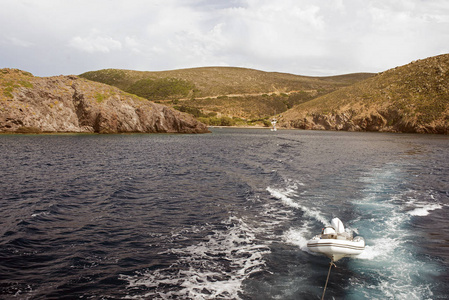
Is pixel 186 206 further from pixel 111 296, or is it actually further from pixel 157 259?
pixel 111 296

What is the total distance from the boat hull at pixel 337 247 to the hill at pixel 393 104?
10909 centimetres

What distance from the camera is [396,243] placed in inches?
499

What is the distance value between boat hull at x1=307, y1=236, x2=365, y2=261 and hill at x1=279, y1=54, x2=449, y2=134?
109 meters

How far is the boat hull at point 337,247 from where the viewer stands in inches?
425

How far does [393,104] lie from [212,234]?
126 meters

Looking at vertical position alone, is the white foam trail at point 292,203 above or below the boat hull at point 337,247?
below

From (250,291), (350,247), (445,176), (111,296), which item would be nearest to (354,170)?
(445,176)

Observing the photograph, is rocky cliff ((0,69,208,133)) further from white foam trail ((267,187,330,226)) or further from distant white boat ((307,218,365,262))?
distant white boat ((307,218,365,262))

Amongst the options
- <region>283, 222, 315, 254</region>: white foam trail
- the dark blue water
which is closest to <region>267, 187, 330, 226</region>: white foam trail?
the dark blue water

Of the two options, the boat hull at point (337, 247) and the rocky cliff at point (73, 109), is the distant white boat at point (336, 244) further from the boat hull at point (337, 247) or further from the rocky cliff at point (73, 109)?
the rocky cliff at point (73, 109)

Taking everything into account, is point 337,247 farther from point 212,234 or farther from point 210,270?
point 212,234

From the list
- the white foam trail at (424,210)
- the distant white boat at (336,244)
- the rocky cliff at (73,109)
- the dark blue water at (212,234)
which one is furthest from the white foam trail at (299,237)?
the rocky cliff at (73,109)

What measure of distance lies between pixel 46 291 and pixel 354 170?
29.1 meters

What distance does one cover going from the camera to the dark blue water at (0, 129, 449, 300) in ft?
30.0
